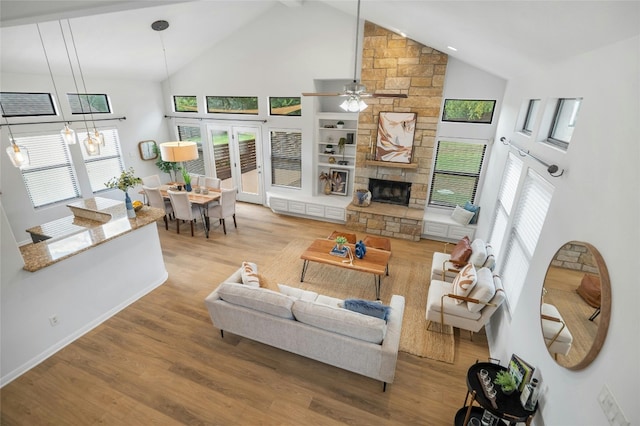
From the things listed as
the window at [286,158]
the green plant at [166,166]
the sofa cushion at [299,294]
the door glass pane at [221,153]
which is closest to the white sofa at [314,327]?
the sofa cushion at [299,294]

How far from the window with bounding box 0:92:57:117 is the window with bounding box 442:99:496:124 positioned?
7.50 meters

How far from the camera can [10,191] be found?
512 centimetres

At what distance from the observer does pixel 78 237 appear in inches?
141

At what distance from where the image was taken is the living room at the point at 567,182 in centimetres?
155

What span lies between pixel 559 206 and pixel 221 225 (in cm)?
600

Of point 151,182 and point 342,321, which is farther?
point 151,182

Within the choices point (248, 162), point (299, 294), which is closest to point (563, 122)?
point (299, 294)

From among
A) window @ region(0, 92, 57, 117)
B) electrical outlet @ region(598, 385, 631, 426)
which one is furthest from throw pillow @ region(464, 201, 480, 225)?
window @ region(0, 92, 57, 117)

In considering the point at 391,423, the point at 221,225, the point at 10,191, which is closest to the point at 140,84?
the point at 10,191

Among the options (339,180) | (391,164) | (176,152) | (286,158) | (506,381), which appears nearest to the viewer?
(506,381)

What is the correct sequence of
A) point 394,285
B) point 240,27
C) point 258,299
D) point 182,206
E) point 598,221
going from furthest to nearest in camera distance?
1. point 240,27
2. point 182,206
3. point 394,285
4. point 258,299
5. point 598,221

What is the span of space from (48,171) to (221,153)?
348 cm

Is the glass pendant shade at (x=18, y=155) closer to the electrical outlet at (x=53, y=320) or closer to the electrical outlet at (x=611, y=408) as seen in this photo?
the electrical outlet at (x=53, y=320)

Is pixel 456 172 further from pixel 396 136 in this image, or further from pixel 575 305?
pixel 575 305
